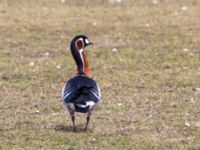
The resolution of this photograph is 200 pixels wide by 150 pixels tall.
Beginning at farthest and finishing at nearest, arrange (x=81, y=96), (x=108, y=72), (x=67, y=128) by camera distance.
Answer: (x=108, y=72)
(x=67, y=128)
(x=81, y=96)

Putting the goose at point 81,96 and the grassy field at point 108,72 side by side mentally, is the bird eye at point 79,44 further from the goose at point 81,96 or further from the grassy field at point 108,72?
the grassy field at point 108,72

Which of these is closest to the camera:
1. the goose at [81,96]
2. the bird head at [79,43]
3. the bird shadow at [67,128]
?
the goose at [81,96]

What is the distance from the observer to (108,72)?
12.9 meters

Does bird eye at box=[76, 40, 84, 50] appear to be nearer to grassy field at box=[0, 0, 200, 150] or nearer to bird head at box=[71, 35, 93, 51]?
bird head at box=[71, 35, 93, 51]

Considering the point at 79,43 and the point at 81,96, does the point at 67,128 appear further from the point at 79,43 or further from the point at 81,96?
the point at 79,43

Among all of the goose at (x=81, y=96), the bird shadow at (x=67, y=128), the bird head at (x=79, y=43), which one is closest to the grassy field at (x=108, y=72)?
the bird shadow at (x=67, y=128)

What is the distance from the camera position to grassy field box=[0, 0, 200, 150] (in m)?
9.30

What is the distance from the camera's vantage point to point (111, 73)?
1280 centimetres

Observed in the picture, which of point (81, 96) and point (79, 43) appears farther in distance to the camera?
point (79, 43)

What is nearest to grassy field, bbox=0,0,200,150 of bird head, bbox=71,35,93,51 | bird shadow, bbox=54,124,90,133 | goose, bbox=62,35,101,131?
bird shadow, bbox=54,124,90,133

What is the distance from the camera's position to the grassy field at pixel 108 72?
9297 millimetres

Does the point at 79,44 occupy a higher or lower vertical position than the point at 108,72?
higher

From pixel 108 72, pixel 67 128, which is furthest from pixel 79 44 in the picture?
pixel 108 72

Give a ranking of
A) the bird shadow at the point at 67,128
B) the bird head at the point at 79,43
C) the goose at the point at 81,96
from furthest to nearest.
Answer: the bird head at the point at 79,43 < the bird shadow at the point at 67,128 < the goose at the point at 81,96
